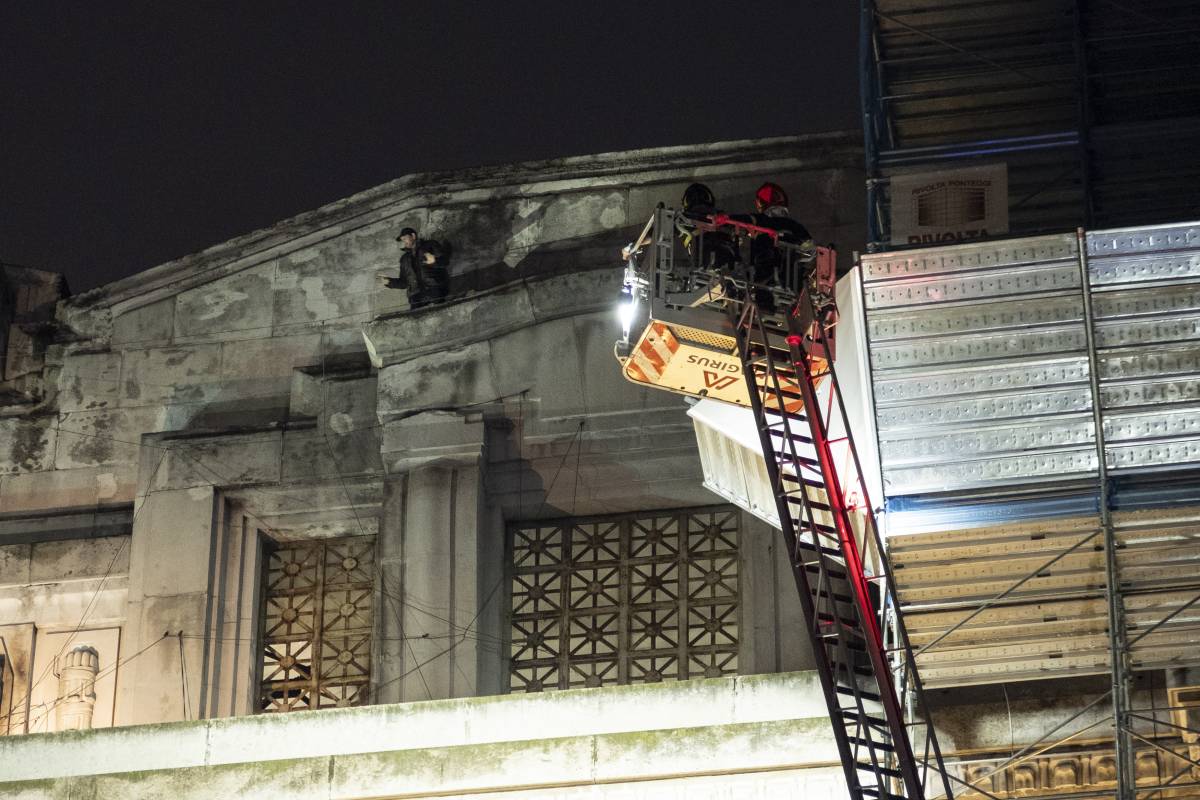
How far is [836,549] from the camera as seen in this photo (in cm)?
2650

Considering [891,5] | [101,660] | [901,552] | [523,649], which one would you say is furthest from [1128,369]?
[101,660]

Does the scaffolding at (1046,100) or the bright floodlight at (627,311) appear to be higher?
the scaffolding at (1046,100)

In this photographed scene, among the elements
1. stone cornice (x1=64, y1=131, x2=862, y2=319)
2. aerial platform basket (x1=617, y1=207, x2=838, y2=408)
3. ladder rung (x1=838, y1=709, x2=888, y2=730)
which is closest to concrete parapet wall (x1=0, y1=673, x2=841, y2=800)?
ladder rung (x1=838, y1=709, x2=888, y2=730)

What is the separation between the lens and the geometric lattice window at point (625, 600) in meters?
31.0

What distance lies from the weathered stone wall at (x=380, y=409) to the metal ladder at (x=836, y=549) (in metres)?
3.36

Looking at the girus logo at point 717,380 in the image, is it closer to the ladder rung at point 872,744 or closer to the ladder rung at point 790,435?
the ladder rung at point 790,435

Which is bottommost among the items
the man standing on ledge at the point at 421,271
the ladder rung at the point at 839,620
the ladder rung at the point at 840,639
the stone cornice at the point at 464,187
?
the ladder rung at the point at 840,639

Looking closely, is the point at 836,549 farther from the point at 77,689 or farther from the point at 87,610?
the point at 87,610

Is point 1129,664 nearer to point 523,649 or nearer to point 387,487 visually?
point 523,649

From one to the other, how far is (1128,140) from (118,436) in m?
13.9

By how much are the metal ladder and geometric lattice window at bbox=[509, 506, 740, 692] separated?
293 cm

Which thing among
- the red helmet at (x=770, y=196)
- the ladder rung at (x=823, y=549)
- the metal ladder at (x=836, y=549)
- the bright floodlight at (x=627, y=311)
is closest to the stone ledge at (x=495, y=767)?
the metal ladder at (x=836, y=549)

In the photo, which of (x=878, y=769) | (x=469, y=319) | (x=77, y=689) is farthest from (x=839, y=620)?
(x=77, y=689)

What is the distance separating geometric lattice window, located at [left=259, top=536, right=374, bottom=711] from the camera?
32.2 metres
